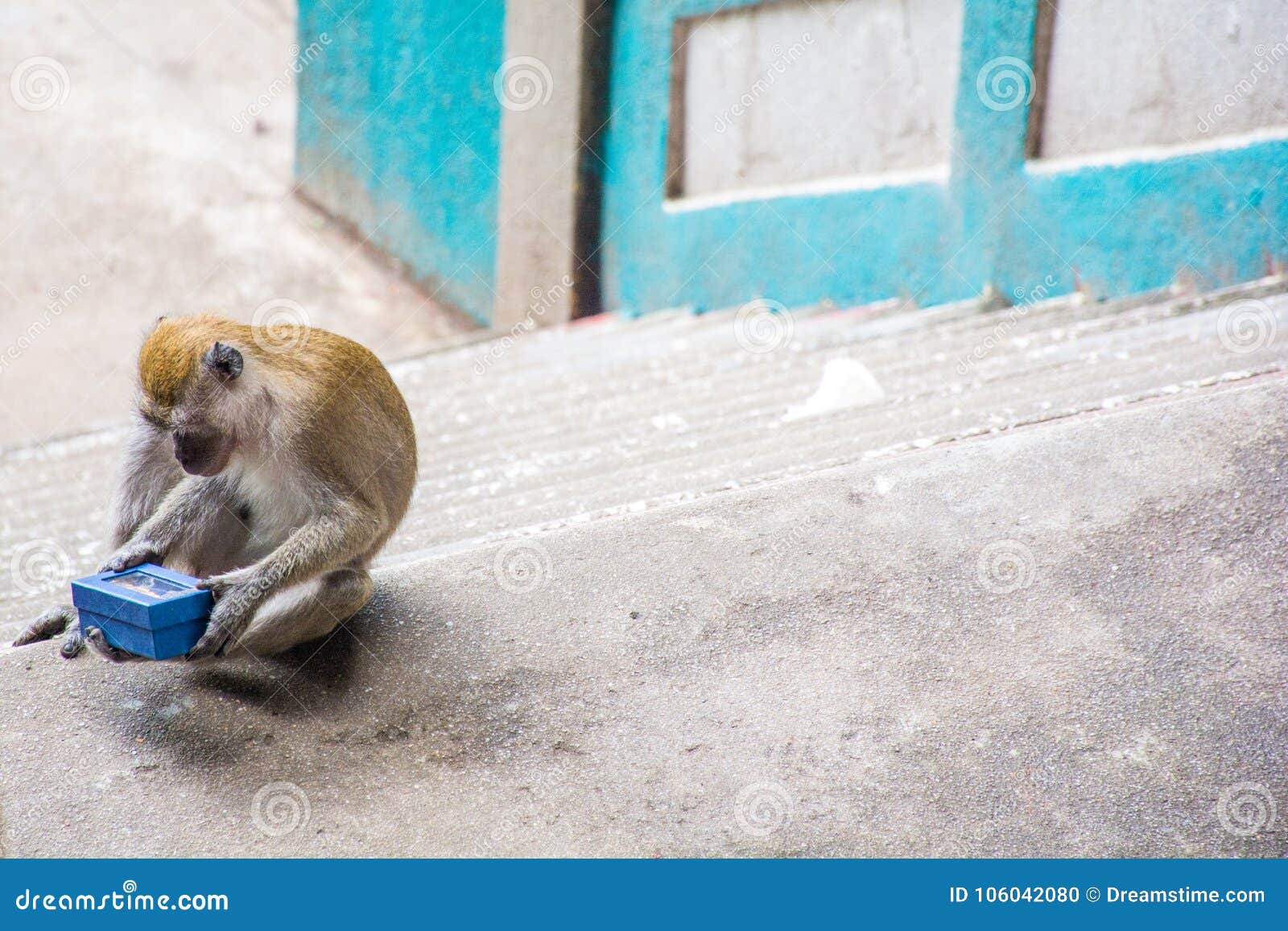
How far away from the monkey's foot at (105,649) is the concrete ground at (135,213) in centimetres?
839

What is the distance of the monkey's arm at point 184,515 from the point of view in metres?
3.80

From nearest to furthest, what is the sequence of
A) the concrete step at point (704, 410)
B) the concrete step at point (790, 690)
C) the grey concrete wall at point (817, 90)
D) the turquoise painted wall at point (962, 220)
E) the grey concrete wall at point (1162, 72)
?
1. the concrete step at point (790, 690)
2. the concrete step at point (704, 410)
3. the grey concrete wall at point (1162, 72)
4. the turquoise painted wall at point (962, 220)
5. the grey concrete wall at point (817, 90)

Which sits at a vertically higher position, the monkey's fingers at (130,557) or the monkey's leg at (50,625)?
the monkey's fingers at (130,557)

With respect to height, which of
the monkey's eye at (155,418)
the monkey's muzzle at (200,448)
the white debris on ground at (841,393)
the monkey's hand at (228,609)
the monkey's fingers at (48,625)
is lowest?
the monkey's fingers at (48,625)

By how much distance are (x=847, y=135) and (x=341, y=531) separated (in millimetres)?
5220

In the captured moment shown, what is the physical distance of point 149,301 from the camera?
1247 centimetres

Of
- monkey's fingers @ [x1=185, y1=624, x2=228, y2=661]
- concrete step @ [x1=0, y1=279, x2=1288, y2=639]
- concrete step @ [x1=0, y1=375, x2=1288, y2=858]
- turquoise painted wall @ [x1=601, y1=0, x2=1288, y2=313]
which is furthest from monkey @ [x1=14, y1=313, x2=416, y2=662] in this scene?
turquoise painted wall @ [x1=601, y1=0, x2=1288, y2=313]

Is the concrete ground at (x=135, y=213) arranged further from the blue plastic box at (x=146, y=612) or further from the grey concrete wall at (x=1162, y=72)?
the blue plastic box at (x=146, y=612)

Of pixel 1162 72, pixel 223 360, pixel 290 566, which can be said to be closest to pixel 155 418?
pixel 223 360

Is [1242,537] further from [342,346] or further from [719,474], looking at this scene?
[342,346]

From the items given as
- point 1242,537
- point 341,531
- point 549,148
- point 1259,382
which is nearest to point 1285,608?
point 1242,537

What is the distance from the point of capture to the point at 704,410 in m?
5.51

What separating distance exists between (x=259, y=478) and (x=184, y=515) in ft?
1.02

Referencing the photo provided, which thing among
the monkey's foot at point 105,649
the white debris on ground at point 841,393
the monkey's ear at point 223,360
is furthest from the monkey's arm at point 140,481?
the white debris on ground at point 841,393
